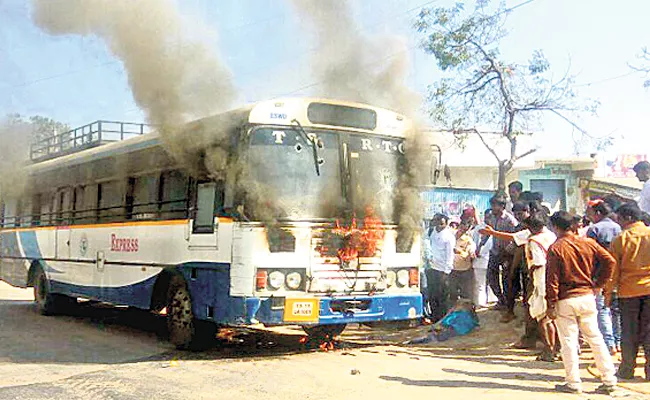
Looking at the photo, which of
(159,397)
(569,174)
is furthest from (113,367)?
(569,174)

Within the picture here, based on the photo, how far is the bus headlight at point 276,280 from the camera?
7773mm

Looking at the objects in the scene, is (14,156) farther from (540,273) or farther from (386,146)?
(540,273)

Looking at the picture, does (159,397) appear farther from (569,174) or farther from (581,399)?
(569,174)

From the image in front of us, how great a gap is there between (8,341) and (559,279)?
8035mm

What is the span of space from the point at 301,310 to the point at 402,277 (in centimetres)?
156

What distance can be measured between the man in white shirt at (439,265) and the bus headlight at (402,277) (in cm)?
161

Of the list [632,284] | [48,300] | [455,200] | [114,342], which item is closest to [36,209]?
[48,300]

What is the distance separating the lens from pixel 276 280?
7797mm

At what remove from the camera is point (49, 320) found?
42.5ft

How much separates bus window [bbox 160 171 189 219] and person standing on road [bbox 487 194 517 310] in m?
4.13

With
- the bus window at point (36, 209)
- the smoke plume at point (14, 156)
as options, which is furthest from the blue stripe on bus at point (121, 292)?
the smoke plume at point (14, 156)

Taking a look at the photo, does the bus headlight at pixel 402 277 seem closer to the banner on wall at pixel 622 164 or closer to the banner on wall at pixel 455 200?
the banner on wall at pixel 455 200

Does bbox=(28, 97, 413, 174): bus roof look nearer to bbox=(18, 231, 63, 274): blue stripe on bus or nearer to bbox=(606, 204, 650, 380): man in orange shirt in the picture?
bbox=(606, 204, 650, 380): man in orange shirt

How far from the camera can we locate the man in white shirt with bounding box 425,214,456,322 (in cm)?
1020
